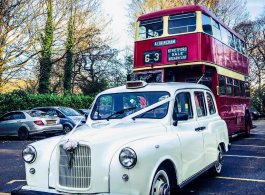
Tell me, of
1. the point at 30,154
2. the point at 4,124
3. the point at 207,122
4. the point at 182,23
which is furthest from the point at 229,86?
the point at 4,124

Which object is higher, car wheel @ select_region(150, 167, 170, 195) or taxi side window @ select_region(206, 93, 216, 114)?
taxi side window @ select_region(206, 93, 216, 114)

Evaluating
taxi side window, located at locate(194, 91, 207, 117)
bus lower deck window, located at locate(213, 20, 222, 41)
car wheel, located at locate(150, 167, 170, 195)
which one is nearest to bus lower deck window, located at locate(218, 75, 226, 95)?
bus lower deck window, located at locate(213, 20, 222, 41)

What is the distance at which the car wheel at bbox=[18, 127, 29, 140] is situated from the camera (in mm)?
14827

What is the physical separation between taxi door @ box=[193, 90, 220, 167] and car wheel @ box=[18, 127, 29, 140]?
10620mm

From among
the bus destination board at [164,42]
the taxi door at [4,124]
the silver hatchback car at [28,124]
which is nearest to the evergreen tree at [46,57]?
the taxi door at [4,124]

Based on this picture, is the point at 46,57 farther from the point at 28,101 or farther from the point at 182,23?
the point at 182,23

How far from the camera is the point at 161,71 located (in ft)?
36.2

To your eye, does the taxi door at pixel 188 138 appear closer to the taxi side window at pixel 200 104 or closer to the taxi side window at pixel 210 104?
the taxi side window at pixel 200 104

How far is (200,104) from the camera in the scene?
20.0 ft

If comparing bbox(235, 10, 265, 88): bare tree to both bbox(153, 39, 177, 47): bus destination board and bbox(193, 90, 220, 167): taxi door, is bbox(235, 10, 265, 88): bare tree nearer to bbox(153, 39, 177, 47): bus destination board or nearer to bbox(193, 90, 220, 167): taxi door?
bbox(153, 39, 177, 47): bus destination board

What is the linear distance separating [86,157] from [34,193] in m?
0.77

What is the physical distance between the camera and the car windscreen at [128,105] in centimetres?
506

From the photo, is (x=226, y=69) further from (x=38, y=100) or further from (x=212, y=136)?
(x=38, y=100)

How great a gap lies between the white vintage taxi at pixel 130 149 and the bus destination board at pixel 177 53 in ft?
15.6
